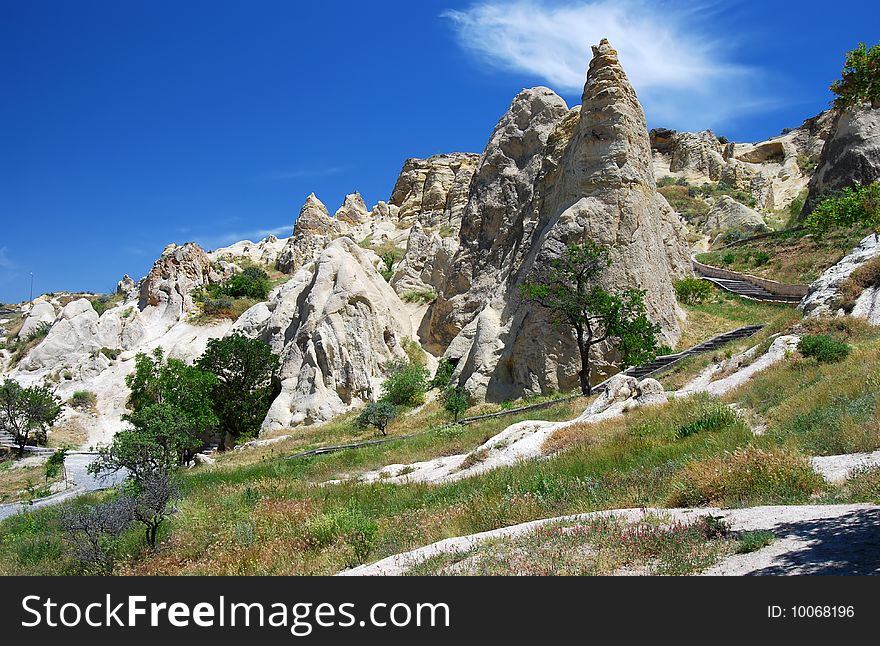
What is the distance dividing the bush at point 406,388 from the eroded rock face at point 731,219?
139ft

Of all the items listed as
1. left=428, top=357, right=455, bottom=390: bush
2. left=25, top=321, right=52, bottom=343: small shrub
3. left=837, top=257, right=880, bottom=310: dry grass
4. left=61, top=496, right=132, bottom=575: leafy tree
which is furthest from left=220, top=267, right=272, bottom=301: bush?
left=837, top=257, right=880, bottom=310: dry grass

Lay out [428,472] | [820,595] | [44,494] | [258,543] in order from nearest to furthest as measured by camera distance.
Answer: [820,595] → [258,543] → [428,472] → [44,494]

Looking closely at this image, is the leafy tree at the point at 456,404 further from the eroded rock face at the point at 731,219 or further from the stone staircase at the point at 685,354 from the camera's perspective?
the eroded rock face at the point at 731,219

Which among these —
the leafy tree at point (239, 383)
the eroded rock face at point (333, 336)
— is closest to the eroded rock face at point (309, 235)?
the eroded rock face at point (333, 336)

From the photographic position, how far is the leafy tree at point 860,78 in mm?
5730

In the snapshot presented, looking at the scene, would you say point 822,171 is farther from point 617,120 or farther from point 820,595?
point 820,595

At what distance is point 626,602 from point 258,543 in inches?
229

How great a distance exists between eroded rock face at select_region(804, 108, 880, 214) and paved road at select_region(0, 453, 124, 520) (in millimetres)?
52245

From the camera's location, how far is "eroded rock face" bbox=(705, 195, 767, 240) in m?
58.7

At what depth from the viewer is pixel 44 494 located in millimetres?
20703

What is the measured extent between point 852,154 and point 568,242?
117 ft

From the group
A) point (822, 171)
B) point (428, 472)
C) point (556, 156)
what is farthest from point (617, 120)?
point (822, 171)

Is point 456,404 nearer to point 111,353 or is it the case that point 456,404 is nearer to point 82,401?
point 82,401

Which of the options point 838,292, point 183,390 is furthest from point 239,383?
point 838,292
